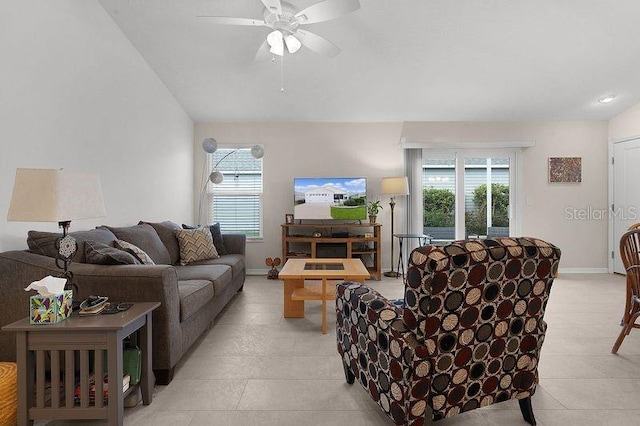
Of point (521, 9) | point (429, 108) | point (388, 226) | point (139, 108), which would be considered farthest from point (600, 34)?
point (139, 108)

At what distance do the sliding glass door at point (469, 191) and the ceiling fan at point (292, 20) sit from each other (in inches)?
125

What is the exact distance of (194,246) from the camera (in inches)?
149

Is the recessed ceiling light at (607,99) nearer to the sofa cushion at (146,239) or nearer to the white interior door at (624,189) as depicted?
the white interior door at (624,189)

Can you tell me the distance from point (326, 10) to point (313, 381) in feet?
8.20

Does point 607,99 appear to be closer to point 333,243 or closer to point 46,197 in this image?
point 333,243

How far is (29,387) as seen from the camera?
1.55 m

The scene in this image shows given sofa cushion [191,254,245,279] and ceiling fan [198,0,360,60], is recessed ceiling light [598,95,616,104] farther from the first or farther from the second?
sofa cushion [191,254,245,279]

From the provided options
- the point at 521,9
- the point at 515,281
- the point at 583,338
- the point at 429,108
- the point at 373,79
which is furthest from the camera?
the point at 429,108

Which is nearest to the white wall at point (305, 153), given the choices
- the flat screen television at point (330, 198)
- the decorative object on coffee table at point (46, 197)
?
the flat screen television at point (330, 198)

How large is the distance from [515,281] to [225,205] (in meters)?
4.73

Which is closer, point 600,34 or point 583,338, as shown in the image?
point 583,338

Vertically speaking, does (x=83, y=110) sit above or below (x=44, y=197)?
above

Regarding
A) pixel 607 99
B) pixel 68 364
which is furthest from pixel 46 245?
pixel 607 99

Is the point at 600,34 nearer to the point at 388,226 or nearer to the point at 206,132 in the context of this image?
the point at 388,226
